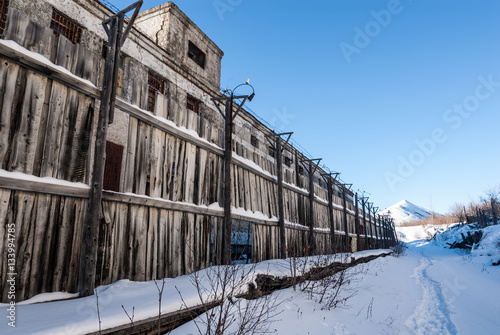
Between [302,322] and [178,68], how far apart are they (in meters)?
10.0

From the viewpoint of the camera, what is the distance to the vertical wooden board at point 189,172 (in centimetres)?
642

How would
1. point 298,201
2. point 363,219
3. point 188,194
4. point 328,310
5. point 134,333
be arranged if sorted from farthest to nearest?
point 363,219, point 298,201, point 188,194, point 328,310, point 134,333

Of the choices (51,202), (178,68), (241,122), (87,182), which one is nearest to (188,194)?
(87,182)

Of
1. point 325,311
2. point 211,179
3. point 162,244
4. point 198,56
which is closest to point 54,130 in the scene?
point 162,244

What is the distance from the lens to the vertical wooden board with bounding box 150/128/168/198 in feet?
18.5

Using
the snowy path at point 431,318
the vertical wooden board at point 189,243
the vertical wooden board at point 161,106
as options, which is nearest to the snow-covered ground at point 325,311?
the snowy path at point 431,318

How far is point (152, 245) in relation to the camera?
5359 mm

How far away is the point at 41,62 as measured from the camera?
398 cm

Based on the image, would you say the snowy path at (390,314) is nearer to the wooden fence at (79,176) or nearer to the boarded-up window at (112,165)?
the wooden fence at (79,176)

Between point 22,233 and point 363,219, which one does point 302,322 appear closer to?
point 22,233

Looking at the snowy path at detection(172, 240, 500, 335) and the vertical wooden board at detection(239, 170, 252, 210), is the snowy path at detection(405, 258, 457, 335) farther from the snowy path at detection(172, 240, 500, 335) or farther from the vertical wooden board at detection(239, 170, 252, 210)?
the vertical wooden board at detection(239, 170, 252, 210)

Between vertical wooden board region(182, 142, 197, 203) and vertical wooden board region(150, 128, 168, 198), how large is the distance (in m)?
0.62

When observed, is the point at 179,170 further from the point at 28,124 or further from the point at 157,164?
the point at 28,124

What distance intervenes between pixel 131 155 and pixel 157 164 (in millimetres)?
630
